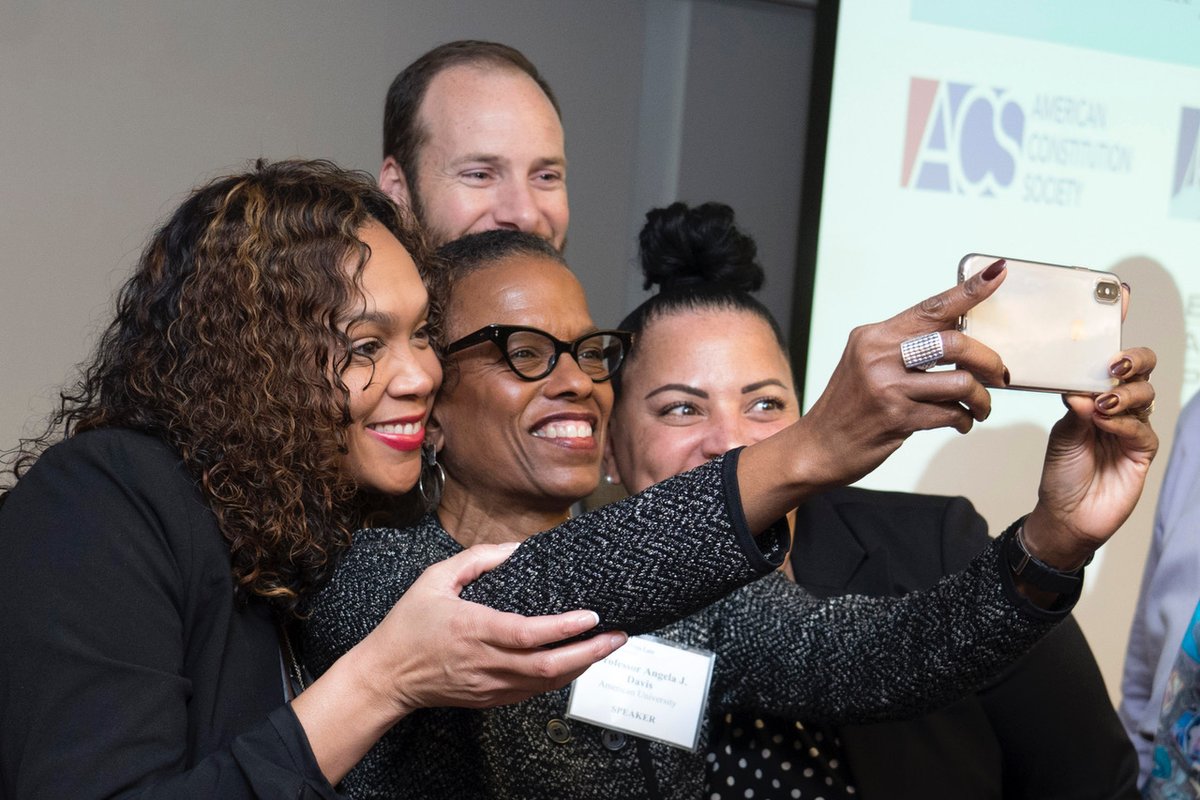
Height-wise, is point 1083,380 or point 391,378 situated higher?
point 1083,380

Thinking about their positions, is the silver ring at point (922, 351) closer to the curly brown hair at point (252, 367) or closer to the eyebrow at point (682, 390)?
the curly brown hair at point (252, 367)

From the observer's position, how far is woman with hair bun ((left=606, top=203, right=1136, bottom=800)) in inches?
73.6

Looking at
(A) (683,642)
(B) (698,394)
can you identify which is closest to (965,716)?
(A) (683,642)

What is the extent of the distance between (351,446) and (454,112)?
1.04 meters

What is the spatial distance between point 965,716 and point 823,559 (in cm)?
34

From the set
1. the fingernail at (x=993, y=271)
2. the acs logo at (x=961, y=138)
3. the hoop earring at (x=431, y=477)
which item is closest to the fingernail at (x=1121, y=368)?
the fingernail at (x=993, y=271)

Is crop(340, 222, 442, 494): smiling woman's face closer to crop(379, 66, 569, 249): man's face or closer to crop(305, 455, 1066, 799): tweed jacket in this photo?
crop(305, 455, 1066, 799): tweed jacket

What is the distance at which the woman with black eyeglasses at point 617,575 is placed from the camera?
48.9 inches

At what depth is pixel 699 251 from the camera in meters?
2.35

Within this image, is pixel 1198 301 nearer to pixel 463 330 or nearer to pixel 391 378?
pixel 463 330

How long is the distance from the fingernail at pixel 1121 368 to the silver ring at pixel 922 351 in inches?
9.9

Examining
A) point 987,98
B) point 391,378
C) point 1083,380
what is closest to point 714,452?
point 391,378

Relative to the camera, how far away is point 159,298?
1582mm

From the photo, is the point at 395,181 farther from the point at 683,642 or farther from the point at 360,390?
the point at 683,642
